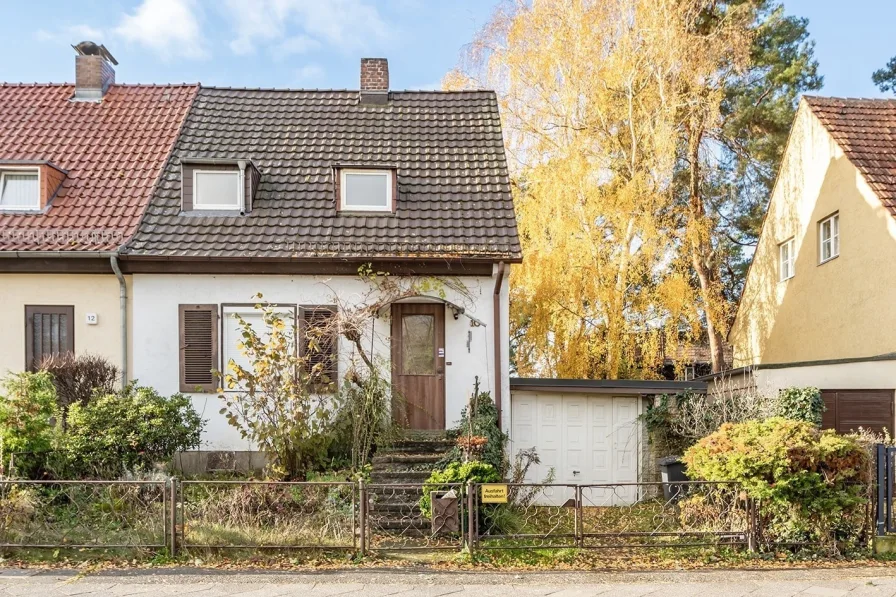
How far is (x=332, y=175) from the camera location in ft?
43.9

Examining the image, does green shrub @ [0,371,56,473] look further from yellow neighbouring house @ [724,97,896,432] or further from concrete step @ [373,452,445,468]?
yellow neighbouring house @ [724,97,896,432]

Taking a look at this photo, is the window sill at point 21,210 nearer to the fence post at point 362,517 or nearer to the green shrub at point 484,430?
the green shrub at point 484,430

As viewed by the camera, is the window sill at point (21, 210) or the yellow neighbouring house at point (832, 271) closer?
the yellow neighbouring house at point (832, 271)

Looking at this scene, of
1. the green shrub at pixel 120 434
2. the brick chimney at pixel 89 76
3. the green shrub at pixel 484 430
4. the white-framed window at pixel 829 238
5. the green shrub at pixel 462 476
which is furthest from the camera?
the brick chimney at pixel 89 76

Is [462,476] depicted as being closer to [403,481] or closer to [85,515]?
[403,481]

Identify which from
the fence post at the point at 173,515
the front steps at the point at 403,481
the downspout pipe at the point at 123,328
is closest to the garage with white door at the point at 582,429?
the front steps at the point at 403,481

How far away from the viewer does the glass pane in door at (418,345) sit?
39.8ft

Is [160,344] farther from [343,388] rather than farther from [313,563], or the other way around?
[313,563]

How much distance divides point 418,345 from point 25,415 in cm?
612

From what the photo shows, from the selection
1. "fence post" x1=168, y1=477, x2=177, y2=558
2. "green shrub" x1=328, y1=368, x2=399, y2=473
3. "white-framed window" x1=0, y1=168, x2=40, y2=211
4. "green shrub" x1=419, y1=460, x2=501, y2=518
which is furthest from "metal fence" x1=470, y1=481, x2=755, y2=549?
"white-framed window" x1=0, y1=168, x2=40, y2=211

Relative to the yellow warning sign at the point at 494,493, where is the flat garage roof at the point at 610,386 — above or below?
above

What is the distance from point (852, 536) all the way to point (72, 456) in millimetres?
10390

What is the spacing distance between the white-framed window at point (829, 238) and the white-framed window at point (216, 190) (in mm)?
12606

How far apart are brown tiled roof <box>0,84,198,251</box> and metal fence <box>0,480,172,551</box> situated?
15.8 ft
